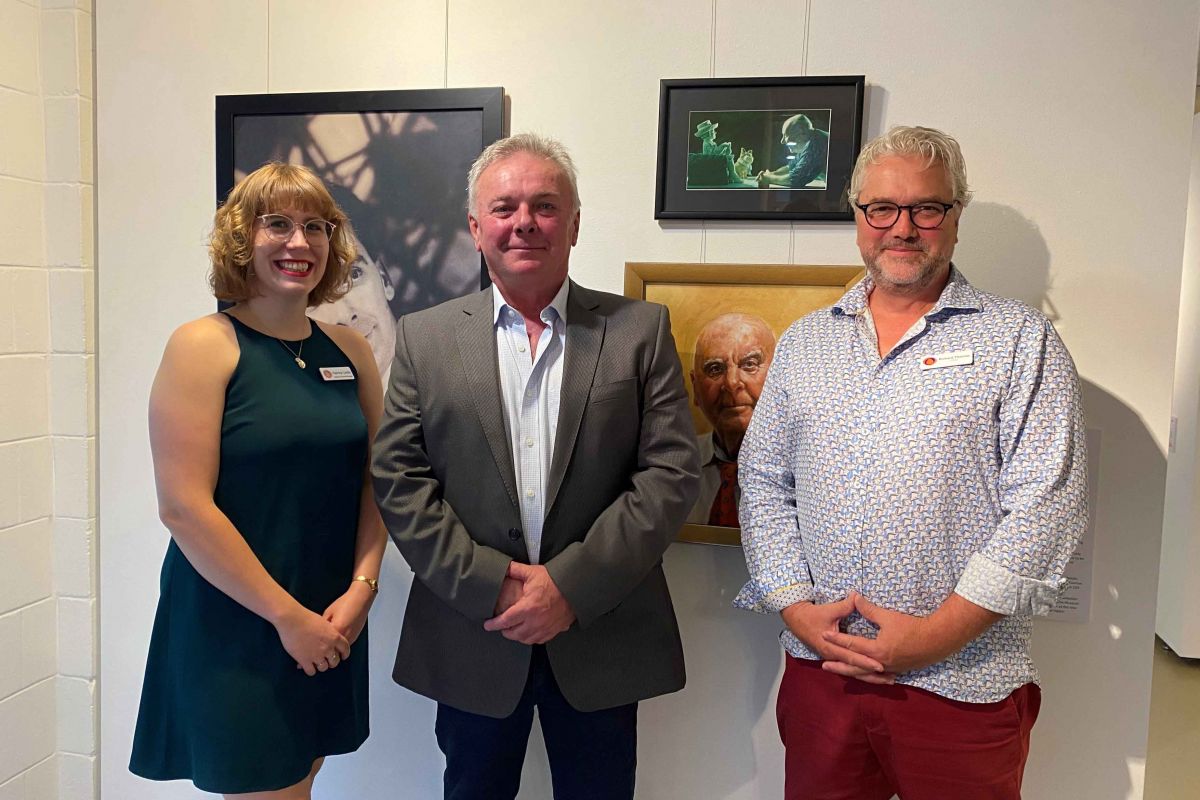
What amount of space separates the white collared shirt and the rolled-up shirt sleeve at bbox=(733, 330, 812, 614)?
443 millimetres

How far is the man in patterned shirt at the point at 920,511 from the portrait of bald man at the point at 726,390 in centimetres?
35

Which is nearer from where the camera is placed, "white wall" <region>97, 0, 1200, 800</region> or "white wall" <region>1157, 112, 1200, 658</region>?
"white wall" <region>97, 0, 1200, 800</region>

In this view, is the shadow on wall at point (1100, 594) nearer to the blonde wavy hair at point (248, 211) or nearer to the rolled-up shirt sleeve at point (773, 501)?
the rolled-up shirt sleeve at point (773, 501)

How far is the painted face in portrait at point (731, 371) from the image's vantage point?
2070mm

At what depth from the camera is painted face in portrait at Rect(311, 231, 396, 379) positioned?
7.39 feet

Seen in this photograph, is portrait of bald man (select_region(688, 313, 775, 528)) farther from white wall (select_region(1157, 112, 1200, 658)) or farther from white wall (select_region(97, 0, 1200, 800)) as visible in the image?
white wall (select_region(1157, 112, 1200, 658))

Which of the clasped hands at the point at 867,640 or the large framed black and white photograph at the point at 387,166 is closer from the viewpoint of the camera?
the clasped hands at the point at 867,640

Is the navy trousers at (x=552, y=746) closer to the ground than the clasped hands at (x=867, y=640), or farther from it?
closer to the ground

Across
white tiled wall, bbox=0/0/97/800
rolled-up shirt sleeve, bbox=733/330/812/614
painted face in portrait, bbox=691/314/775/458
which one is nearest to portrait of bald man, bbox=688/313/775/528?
painted face in portrait, bbox=691/314/775/458

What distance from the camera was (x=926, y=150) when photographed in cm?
161

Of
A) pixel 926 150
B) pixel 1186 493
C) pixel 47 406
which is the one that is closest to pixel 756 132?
pixel 926 150

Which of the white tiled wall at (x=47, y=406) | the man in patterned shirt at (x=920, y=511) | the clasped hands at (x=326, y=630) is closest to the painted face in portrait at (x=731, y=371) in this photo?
the man in patterned shirt at (x=920, y=511)

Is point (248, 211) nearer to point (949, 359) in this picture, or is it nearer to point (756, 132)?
point (756, 132)

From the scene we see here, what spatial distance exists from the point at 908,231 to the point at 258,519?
56.0 inches
